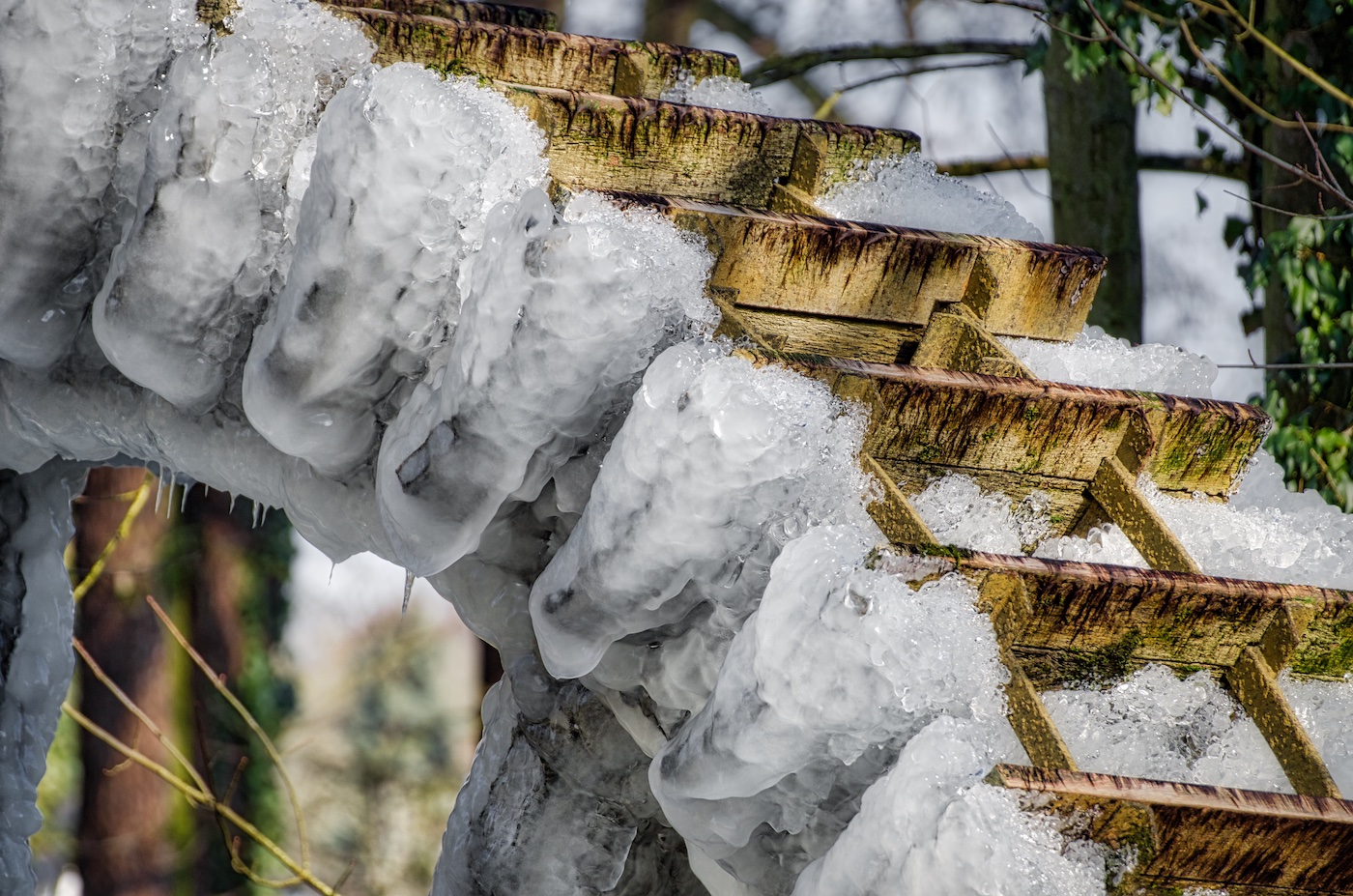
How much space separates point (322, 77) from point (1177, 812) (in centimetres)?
137

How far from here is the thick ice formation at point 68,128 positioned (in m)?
1.48

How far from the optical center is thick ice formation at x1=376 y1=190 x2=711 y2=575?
129 cm

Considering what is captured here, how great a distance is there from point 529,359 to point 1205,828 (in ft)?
2.74

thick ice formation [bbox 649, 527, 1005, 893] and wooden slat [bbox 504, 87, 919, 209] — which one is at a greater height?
wooden slat [bbox 504, 87, 919, 209]

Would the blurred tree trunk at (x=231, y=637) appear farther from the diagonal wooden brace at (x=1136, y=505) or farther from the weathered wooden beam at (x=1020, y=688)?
the weathered wooden beam at (x=1020, y=688)

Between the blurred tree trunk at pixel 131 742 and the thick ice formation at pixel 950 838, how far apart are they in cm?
645

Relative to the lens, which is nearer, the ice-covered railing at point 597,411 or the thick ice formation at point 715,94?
the ice-covered railing at point 597,411

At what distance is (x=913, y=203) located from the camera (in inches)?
75.4

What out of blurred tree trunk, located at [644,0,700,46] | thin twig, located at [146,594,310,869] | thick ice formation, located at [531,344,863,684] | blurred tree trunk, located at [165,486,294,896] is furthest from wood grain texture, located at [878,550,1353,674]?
blurred tree trunk, located at [644,0,700,46]

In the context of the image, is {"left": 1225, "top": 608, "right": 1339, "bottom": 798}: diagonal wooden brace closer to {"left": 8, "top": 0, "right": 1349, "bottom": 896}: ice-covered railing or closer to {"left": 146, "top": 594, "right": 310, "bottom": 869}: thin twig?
{"left": 8, "top": 0, "right": 1349, "bottom": 896}: ice-covered railing

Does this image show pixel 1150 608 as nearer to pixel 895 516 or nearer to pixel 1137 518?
pixel 1137 518

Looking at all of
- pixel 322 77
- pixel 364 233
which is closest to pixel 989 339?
pixel 364 233

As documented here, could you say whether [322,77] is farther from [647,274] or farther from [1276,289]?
[1276,289]

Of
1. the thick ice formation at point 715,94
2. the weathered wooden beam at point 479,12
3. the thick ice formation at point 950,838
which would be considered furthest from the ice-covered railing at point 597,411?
the weathered wooden beam at point 479,12
